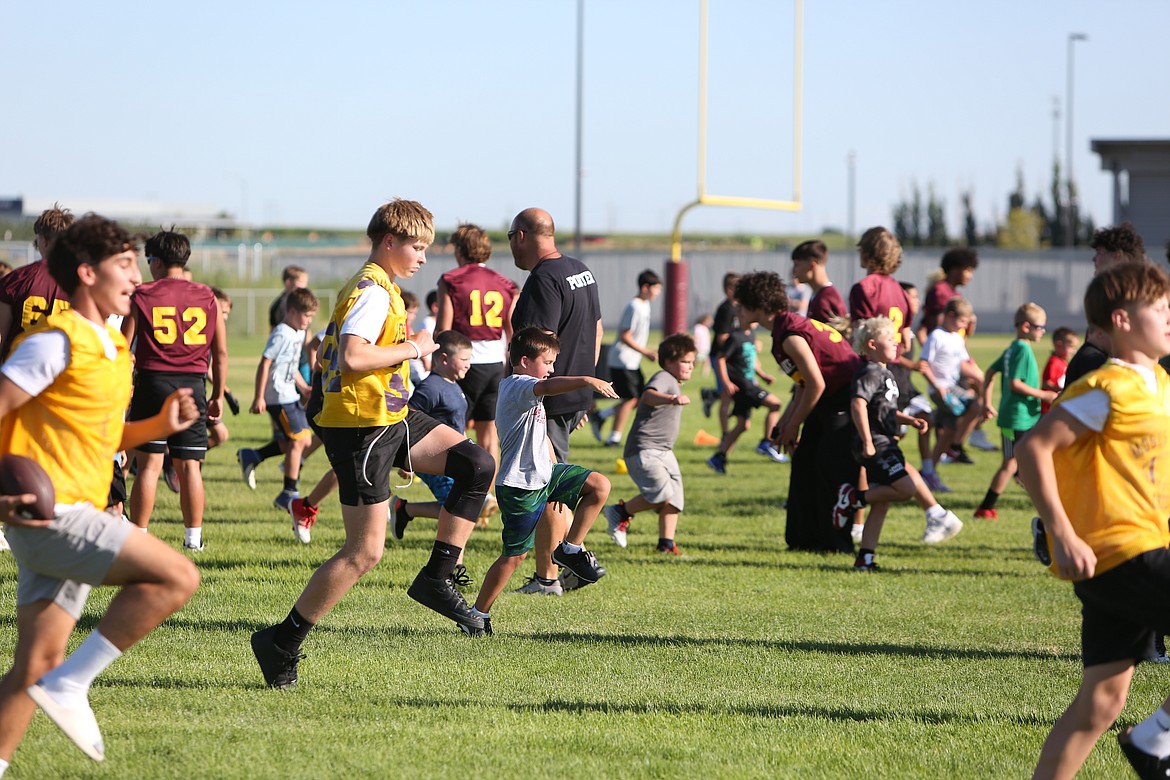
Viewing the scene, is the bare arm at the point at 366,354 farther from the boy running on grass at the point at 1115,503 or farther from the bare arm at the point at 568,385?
the boy running on grass at the point at 1115,503

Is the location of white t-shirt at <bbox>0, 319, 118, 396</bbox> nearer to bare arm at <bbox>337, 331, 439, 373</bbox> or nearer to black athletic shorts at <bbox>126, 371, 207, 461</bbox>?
bare arm at <bbox>337, 331, 439, 373</bbox>

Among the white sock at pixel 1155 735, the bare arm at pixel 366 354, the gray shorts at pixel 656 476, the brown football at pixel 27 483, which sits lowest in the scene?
the white sock at pixel 1155 735

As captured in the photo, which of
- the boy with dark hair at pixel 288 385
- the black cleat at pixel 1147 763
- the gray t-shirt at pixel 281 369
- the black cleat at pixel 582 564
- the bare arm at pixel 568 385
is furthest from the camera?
the gray t-shirt at pixel 281 369

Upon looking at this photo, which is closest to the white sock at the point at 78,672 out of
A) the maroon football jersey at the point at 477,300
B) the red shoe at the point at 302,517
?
the red shoe at the point at 302,517

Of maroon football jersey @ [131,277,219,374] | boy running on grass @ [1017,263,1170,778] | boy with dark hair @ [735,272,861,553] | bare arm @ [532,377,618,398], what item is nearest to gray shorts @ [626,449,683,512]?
boy with dark hair @ [735,272,861,553]

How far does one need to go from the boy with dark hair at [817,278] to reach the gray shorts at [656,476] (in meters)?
1.63

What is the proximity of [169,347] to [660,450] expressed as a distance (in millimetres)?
3269

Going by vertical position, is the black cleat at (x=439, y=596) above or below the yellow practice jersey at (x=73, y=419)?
below

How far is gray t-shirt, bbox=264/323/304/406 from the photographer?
10.8 meters

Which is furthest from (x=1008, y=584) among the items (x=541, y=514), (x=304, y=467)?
(x=304, y=467)

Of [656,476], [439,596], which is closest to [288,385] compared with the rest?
[656,476]

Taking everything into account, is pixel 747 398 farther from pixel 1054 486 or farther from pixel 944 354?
pixel 1054 486

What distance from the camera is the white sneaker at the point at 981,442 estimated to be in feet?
51.8

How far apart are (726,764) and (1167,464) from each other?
5.79ft
